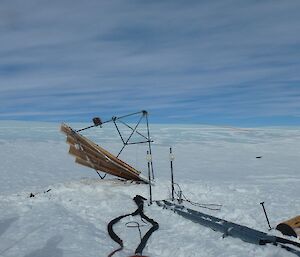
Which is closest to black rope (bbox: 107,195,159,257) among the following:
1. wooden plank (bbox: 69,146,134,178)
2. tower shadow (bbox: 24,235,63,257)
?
tower shadow (bbox: 24,235,63,257)

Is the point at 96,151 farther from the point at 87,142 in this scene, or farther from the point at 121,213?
the point at 121,213

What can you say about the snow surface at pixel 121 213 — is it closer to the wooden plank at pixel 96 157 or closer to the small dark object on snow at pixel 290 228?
the small dark object on snow at pixel 290 228

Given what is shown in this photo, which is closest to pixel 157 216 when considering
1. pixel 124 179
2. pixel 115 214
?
pixel 115 214

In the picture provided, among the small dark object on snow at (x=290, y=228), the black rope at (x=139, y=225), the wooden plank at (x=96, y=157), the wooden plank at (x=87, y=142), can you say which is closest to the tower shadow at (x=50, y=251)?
the black rope at (x=139, y=225)

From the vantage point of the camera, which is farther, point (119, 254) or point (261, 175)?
point (261, 175)

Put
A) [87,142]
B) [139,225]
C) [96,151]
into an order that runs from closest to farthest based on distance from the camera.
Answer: [139,225] → [87,142] → [96,151]

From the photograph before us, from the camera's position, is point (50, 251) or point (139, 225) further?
point (139, 225)

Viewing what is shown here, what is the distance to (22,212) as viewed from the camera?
45.6ft

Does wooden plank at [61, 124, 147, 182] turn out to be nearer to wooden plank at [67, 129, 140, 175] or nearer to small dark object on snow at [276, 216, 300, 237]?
wooden plank at [67, 129, 140, 175]

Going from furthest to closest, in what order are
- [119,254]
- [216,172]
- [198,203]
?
[216,172]
[198,203]
[119,254]

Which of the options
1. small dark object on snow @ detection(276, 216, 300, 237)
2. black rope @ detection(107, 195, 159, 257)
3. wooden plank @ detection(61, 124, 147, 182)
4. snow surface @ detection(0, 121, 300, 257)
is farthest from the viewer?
wooden plank @ detection(61, 124, 147, 182)

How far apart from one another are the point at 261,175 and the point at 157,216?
1409 cm

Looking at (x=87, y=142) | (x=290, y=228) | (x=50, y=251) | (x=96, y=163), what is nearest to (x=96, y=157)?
(x=96, y=163)

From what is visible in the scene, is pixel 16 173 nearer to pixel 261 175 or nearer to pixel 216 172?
pixel 216 172
